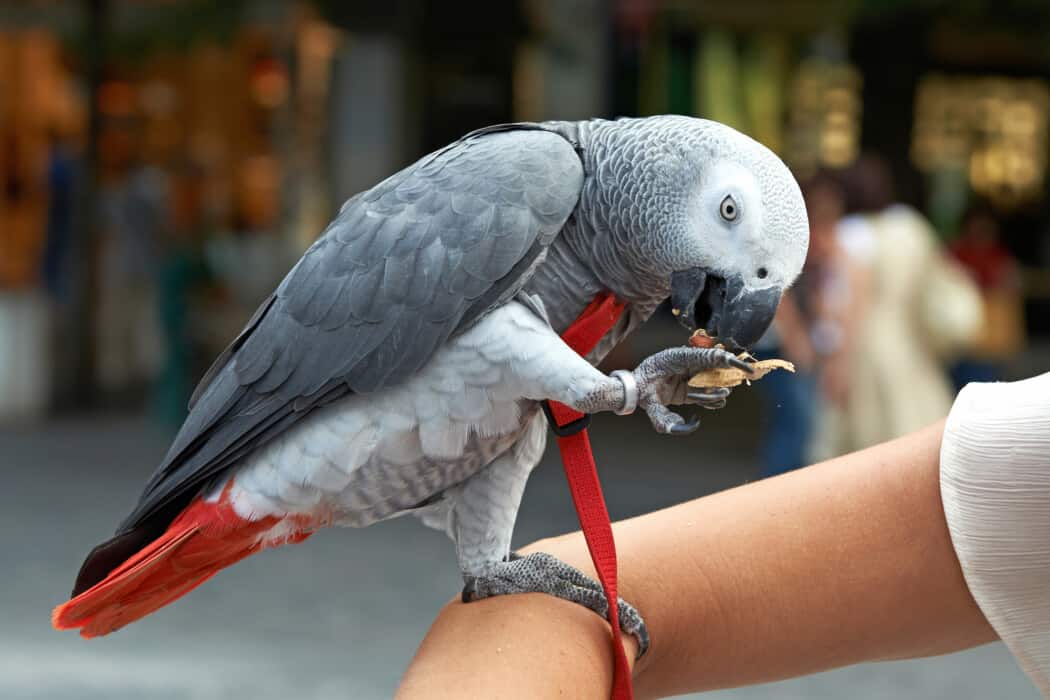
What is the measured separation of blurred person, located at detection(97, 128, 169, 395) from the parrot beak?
721 cm

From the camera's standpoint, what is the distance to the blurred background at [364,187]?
3.90 metres

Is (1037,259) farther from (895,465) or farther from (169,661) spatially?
(895,465)

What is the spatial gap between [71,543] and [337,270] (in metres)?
3.88

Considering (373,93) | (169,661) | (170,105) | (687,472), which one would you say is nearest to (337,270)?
(169,661)

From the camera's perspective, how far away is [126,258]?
26.5 feet

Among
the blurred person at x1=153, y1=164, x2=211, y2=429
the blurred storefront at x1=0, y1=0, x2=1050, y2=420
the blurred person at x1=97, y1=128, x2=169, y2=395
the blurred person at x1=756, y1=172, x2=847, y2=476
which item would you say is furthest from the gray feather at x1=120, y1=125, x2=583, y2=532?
the blurred person at x1=97, y1=128, x2=169, y2=395

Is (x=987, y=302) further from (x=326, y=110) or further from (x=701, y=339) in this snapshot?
(x=701, y=339)

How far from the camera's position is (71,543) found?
15.4ft

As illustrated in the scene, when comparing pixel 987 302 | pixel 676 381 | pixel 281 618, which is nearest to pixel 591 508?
pixel 676 381

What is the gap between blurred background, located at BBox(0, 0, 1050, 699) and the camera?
12.8 feet

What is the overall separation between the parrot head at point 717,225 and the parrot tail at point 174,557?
40 centimetres

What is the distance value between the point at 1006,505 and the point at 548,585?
38 centimetres

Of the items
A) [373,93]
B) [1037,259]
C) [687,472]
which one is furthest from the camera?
[1037,259]

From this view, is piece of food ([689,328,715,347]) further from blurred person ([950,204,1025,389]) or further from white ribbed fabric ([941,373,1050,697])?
blurred person ([950,204,1025,389])
